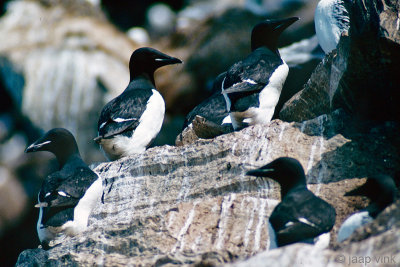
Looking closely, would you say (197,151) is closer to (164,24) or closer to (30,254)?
(30,254)

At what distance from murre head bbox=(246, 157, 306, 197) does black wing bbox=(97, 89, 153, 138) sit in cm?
218

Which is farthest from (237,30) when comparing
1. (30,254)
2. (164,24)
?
(30,254)

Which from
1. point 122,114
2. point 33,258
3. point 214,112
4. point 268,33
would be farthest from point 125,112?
point 33,258

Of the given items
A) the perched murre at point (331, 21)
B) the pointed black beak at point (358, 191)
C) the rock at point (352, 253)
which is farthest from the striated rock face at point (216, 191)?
the perched murre at point (331, 21)

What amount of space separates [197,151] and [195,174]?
9.8 inches

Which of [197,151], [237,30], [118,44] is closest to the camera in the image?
[197,151]

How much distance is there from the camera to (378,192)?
15.7ft

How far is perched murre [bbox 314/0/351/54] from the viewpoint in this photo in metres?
7.28

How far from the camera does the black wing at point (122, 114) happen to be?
6.75 meters

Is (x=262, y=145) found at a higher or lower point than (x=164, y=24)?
lower

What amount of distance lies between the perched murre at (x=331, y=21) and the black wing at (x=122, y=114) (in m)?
2.23

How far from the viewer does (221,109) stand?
24.0 feet

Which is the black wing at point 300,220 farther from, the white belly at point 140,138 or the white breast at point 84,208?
the white belly at point 140,138

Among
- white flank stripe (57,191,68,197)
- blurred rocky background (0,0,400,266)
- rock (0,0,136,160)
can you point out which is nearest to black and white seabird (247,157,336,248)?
white flank stripe (57,191,68,197)
